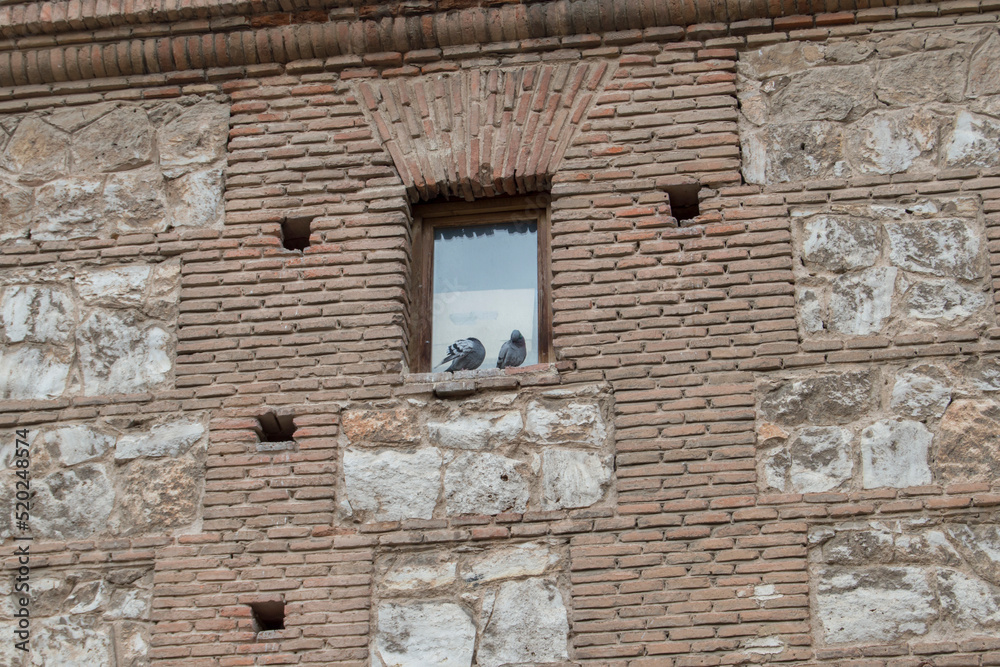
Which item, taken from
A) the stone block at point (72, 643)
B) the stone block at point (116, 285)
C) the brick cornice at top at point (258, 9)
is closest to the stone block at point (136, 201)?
the stone block at point (116, 285)

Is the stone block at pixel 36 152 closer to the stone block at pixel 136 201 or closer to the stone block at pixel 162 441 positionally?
the stone block at pixel 136 201

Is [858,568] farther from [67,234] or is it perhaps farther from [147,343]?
[67,234]

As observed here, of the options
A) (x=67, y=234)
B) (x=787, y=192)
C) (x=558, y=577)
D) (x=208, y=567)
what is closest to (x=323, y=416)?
(x=208, y=567)

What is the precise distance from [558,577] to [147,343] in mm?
2341

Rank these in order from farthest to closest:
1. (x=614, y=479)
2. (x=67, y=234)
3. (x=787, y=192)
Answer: (x=67, y=234) → (x=787, y=192) → (x=614, y=479)

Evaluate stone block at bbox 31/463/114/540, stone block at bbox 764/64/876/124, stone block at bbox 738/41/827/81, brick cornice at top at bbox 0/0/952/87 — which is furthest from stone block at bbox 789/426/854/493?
stone block at bbox 31/463/114/540

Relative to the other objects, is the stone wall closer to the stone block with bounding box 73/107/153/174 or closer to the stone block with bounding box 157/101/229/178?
the stone block with bounding box 157/101/229/178

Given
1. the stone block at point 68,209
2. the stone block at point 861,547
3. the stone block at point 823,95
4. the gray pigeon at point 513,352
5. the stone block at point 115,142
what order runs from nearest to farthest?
1. the stone block at point 861,547
2. the gray pigeon at point 513,352
3. the stone block at point 823,95
4. the stone block at point 68,209
5. the stone block at point 115,142

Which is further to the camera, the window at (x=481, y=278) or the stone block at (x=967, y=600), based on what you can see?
the window at (x=481, y=278)

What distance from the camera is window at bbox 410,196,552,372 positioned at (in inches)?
252

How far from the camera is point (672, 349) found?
19.5 ft

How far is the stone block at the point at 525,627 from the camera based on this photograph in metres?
5.52

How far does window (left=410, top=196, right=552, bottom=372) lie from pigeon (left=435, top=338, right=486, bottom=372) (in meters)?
0.07

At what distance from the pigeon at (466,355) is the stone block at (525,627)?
1.12 metres
